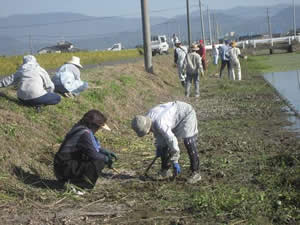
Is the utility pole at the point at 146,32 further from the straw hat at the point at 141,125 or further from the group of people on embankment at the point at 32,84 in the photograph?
the straw hat at the point at 141,125

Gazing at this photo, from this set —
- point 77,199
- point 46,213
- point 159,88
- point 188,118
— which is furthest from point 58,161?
point 159,88

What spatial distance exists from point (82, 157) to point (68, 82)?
18.7ft

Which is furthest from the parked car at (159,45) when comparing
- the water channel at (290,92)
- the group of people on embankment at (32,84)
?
the group of people on embankment at (32,84)

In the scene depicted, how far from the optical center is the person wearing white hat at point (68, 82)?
499 inches

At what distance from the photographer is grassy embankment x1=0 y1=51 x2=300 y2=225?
6.11 meters

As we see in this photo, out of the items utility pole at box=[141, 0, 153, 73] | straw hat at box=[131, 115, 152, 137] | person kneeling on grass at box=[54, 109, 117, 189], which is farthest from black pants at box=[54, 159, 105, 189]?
utility pole at box=[141, 0, 153, 73]

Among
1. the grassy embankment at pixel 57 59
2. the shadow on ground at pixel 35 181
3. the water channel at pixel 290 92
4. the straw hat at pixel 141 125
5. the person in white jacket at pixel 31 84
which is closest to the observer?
the straw hat at pixel 141 125

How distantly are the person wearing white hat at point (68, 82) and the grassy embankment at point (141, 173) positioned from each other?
38cm

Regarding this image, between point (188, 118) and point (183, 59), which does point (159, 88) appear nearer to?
point (183, 59)

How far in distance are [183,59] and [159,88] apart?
277 cm

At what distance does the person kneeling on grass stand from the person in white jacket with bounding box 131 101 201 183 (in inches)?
25.3

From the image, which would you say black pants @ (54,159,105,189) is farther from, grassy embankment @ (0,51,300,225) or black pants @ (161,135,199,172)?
black pants @ (161,135,199,172)

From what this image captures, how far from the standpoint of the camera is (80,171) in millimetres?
7176

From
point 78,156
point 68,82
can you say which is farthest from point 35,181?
point 68,82
